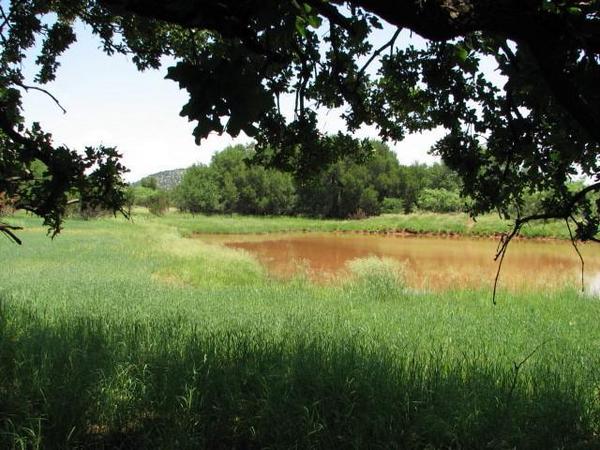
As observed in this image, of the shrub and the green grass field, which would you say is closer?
the green grass field

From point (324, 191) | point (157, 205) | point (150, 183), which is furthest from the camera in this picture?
point (150, 183)

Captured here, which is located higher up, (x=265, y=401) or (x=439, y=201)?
(x=439, y=201)

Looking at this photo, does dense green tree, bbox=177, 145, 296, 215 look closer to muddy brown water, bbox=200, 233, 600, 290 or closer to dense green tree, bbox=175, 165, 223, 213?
dense green tree, bbox=175, 165, 223, 213

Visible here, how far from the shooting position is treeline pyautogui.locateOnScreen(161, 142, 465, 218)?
207 ft

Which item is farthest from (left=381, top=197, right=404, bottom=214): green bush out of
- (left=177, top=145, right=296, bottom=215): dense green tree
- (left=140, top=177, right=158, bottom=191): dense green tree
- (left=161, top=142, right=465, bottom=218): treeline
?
(left=140, top=177, right=158, bottom=191): dense green tree

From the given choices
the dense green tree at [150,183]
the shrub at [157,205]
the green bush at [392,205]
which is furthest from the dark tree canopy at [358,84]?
the dense green tree at [150,183]

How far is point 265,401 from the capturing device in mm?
3416

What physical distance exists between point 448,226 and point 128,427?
4262cm

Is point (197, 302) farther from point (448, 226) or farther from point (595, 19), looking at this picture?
point (448, 226)

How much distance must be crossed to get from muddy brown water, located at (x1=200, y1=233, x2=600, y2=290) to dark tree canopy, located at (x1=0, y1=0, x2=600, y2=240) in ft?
37.5

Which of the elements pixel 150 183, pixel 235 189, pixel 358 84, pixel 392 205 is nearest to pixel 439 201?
pixel 392 205

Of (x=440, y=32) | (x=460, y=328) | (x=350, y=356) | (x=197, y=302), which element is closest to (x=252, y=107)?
(x=440, y=32)

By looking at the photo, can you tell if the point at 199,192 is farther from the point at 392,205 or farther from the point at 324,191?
the point at 392,205

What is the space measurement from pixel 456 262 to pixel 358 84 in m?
21.4
